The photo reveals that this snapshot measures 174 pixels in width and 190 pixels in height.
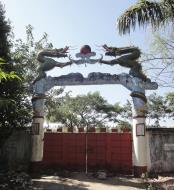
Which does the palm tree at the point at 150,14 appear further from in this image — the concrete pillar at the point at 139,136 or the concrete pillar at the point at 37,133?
the concrete pillar at the point at 37,133

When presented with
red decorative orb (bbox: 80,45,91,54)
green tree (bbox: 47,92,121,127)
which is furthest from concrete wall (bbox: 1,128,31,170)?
green tree (bbox: 47,92,121,127)

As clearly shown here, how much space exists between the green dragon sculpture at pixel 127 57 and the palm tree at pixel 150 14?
6234 mm

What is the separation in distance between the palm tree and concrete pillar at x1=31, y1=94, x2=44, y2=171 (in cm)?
768

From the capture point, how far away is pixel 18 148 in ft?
53.3

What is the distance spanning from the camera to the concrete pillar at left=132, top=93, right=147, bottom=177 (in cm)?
1448

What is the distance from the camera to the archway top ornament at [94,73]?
1540 centimetres

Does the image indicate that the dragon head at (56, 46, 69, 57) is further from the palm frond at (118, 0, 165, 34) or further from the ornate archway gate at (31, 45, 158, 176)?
the palm frond at (118, 0, 165, 34)

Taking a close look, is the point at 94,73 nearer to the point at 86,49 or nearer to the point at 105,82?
the point at 105,82

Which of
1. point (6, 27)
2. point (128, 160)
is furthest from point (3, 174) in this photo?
point (6, 27)

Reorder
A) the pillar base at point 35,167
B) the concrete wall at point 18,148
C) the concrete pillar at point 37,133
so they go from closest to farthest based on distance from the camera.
A: the pillar base at point 35,167, the concrete pillar at point 37,133, the concrete wall at point 18,148

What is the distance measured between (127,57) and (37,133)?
537 cm

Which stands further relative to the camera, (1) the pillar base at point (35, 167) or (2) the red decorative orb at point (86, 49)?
(2) the red decorative orb at point (86, 49)

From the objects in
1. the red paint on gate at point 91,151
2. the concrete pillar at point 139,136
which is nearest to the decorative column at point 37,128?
the red paint on gate at point 91,151

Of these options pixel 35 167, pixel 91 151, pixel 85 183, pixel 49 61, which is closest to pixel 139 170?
pixel 91 151
